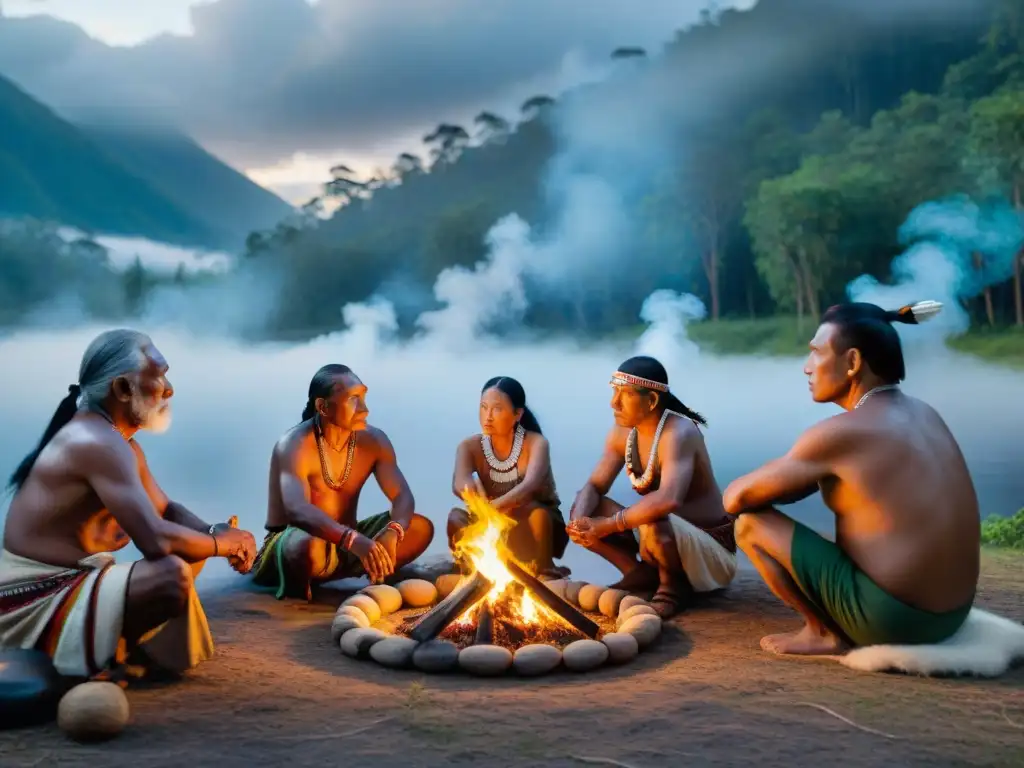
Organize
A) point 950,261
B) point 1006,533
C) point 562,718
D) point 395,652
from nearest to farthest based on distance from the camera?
point 562,718, point 395,652, point 1006,533, point 950,261

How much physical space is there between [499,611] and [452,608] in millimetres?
333

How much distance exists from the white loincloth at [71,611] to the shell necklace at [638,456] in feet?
10.3

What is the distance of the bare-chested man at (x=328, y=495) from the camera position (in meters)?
6.11

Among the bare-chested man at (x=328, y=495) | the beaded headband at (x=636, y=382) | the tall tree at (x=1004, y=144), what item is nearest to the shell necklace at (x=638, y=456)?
the beaded headband at (x=636, y=382)

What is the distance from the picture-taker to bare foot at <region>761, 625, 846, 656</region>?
473 centimetres

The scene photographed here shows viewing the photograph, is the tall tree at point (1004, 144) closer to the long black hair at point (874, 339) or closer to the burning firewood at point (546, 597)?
the long black hair at point (874, 339)

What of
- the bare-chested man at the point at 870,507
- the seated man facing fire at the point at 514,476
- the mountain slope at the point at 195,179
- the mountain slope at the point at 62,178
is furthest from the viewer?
the mountain slope at the point at 195,179

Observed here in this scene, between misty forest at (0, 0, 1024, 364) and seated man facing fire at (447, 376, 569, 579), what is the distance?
8526 mm

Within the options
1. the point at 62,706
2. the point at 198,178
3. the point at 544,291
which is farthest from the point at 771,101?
the point at 62,706

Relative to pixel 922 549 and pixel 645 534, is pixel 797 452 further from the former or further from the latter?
pixel 645 534

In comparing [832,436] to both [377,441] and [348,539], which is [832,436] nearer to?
[348,539]

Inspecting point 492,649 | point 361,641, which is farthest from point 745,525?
point 361,641

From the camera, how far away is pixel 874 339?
4586 millimetres

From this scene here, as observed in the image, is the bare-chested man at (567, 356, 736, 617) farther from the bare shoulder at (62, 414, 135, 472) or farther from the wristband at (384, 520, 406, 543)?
the bare shoulder at (62, 414, 135, 472)
